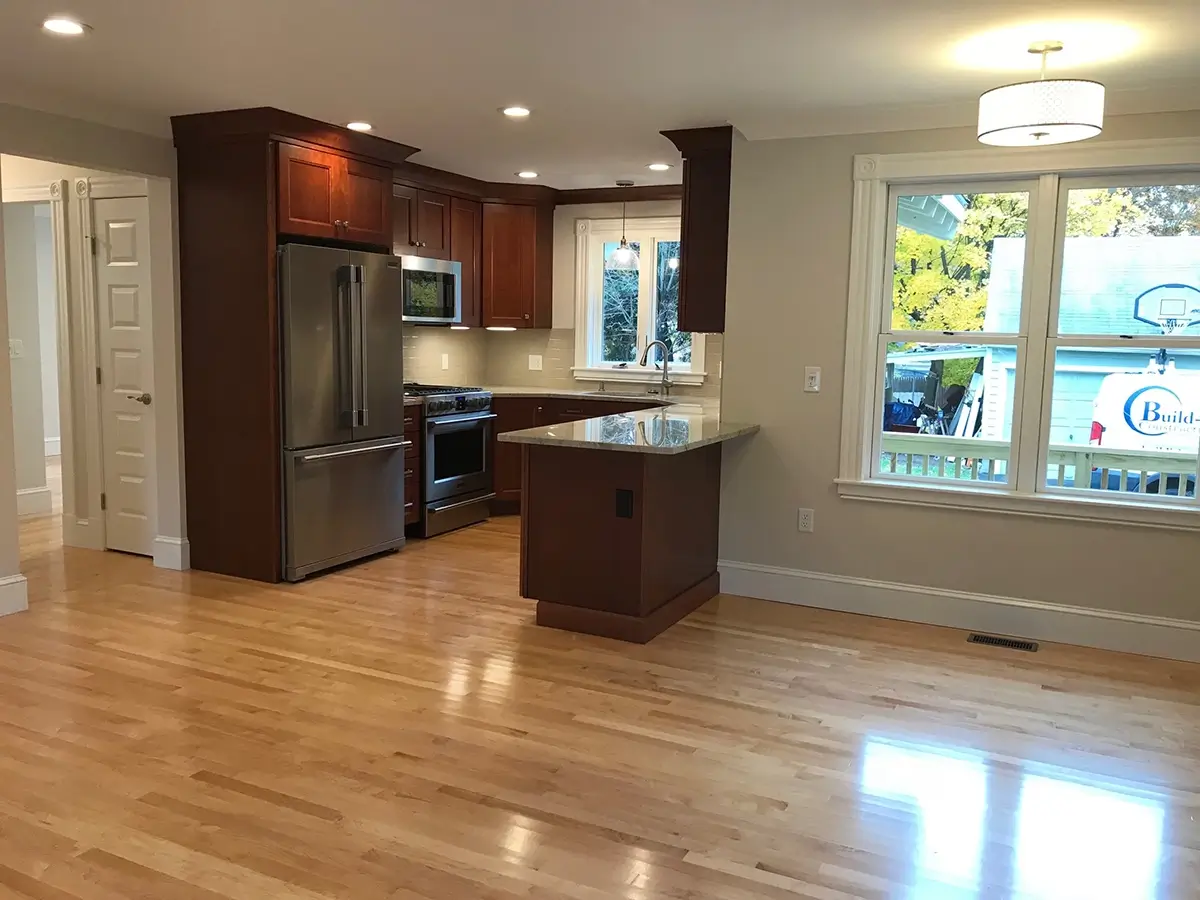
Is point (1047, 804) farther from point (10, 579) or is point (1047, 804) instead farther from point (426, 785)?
point (10, 579)

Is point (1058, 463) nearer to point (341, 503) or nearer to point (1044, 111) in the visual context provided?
point (1044, 111)

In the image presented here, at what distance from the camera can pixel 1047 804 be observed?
2738 millimetres

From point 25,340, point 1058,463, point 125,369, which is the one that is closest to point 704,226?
point 1058,463

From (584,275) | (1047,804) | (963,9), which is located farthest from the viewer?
(584,275)

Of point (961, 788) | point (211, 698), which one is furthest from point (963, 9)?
point (211, 698)

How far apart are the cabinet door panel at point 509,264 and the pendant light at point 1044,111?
14.0 feet

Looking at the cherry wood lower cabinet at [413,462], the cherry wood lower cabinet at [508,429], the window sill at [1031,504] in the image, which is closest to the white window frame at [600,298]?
the cherry wood lower cabinet at [508,429]

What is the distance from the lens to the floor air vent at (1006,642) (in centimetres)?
420

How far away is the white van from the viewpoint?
412 cm

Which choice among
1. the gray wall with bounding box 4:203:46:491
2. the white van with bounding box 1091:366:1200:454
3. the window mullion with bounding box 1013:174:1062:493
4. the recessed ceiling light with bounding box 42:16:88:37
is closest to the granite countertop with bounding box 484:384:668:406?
the window mullion with bounding box 1013:174:1062:493

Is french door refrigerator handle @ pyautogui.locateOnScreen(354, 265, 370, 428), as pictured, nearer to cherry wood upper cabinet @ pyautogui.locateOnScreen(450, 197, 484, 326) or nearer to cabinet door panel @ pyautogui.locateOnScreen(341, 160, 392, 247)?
cabinet door panel @ pyautogui.locateOnScreen(341, 160, 392, 247)

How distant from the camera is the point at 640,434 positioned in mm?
4195

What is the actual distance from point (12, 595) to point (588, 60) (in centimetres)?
359

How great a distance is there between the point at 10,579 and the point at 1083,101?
16.0 feet
